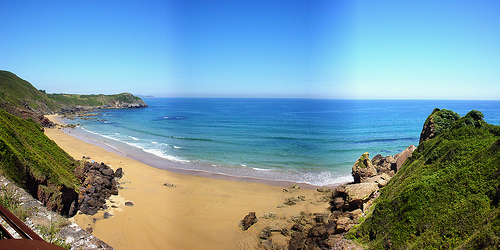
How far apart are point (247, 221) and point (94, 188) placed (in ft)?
31.5

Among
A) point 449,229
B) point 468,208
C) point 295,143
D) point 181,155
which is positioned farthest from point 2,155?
point 295,143

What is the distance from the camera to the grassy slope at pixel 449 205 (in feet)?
24.4

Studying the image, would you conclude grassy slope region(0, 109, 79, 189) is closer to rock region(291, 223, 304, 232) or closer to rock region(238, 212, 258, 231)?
rock region(238, 212, 258, 231)

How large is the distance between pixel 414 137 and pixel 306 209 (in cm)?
3647

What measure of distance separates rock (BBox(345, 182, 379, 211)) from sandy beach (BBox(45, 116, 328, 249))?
3.40m

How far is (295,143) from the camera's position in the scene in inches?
1516

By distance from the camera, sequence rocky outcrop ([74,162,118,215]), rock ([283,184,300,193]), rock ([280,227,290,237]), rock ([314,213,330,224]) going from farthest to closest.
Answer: rock ([283,184,300,193]), rock ([314,213,330,224]), rocky outcrop ([74,162,118,215]), rock ([280,227,290,237])

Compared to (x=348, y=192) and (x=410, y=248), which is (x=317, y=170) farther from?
(x=410, y=248)

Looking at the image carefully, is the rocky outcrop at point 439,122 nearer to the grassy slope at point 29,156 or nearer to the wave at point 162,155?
the grassy slope at point 29,156

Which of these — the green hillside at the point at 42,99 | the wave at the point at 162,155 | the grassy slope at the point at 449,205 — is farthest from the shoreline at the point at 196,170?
the green hillside at the point at 42,99

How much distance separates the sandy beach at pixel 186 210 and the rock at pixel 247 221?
278 millimetres

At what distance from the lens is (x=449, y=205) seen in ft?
27.7

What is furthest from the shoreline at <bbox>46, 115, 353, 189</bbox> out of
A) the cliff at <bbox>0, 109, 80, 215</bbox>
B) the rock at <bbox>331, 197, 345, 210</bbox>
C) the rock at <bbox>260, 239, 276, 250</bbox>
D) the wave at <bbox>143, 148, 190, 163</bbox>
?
the cliff at <bbox>0, 109, 80, 215</bbox>

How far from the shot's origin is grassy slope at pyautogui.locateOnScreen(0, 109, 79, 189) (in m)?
9.00
